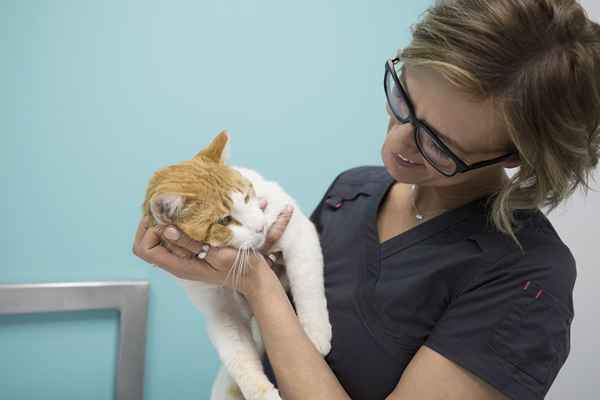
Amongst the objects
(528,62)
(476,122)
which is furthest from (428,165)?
(528,62)

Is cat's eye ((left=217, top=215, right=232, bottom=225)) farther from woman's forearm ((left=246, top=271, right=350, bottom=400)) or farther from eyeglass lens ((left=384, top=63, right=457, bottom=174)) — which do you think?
eyeglass lens ((left=384, top=63, right=457, bottom=174))

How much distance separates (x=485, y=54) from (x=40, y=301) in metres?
1.38

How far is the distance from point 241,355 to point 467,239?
0.53m

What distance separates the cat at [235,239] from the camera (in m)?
0.88

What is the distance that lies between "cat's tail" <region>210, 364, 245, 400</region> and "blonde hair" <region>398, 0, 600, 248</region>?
31.6 inches

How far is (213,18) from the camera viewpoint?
4.65 ft

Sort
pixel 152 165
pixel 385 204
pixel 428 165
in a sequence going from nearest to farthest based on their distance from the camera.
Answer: pixel 428 165 < pixel 385 204 < pixel 152 165

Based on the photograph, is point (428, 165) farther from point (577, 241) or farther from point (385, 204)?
point (577, 241)

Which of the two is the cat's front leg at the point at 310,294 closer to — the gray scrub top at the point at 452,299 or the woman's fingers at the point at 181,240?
the gray scrub top at the point at 452,299

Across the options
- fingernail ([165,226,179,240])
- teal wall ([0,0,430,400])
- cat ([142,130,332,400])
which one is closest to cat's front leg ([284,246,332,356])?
cat ([142,130,332,400])

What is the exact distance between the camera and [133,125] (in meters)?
1.38

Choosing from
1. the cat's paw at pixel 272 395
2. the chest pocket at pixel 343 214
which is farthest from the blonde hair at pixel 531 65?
the cat's paw at pixel 272 395

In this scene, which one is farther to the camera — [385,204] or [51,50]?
[51,50]

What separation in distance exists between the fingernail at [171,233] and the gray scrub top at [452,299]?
34 cm
